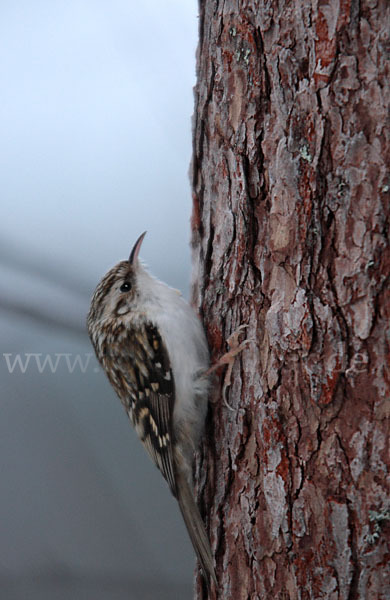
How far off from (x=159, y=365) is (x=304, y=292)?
532mm

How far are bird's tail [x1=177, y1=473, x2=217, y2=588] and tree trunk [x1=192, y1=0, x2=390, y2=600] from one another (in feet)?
0.08

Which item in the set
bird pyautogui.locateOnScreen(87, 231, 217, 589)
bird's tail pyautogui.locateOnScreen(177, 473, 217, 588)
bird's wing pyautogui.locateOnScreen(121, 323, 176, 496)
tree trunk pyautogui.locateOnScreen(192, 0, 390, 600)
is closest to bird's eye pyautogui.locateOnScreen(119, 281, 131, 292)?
bird pyautogui.locateOnScreen(87, 231, 217, 589)

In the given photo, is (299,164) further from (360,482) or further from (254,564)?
(254,564)

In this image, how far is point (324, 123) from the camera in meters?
0.90

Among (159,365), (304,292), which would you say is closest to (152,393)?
(159,365)

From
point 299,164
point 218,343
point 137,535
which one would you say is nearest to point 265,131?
point 299,164

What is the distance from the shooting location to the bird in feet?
4.14

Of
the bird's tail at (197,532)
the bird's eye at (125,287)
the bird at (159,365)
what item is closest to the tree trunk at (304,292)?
the bird's tail at (197,532)

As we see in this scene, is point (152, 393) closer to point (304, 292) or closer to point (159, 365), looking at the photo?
point (159, 365)

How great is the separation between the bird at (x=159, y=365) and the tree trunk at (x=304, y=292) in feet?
0.45

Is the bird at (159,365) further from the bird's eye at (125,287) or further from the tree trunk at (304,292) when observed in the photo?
the tree trunk at (304,292)

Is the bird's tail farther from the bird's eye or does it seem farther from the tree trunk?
the bird's eye

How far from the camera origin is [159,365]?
4.46 feet

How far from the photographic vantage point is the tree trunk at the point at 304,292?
870 mm
